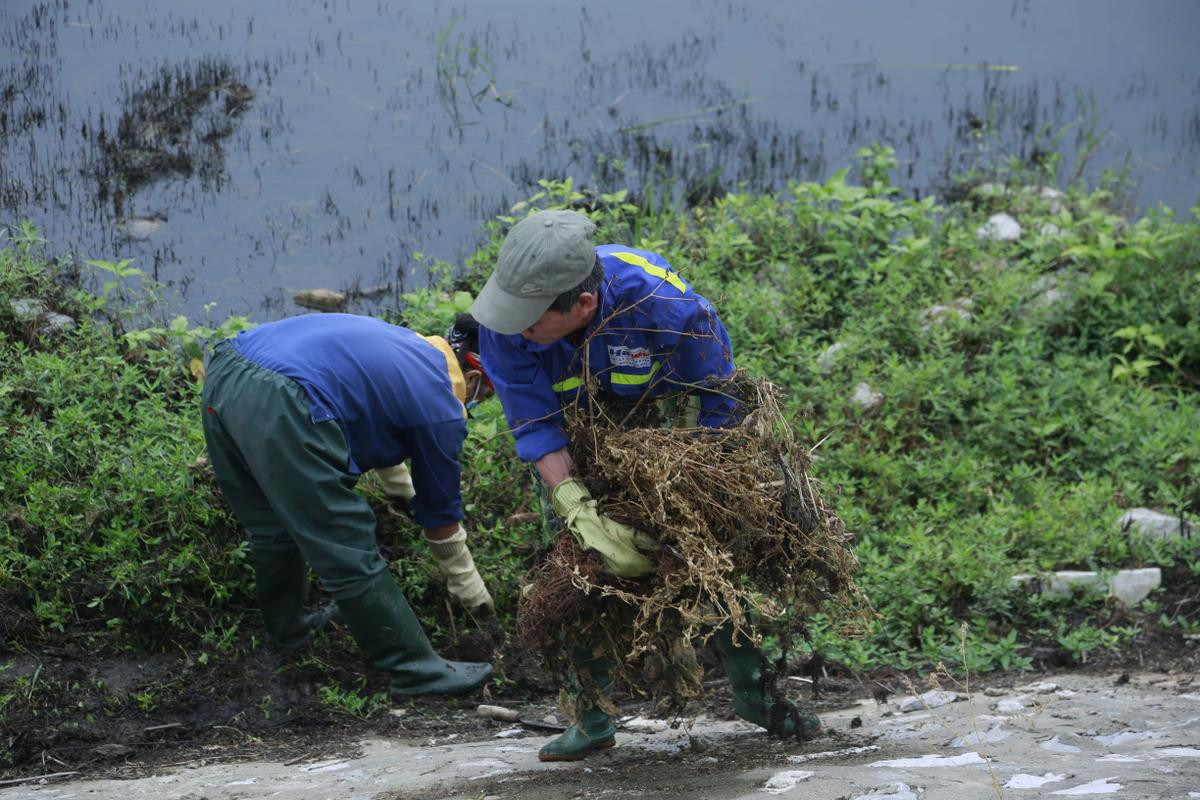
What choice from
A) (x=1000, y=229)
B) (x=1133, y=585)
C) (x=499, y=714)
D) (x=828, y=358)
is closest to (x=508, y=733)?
(x=499, y=714)

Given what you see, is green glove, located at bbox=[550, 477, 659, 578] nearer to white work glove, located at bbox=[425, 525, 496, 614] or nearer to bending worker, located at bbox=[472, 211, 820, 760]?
bending worker, located at bbox=[472, 211, 820, 760]

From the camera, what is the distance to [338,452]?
13.2ft

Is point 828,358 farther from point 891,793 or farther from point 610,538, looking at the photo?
point 891,793

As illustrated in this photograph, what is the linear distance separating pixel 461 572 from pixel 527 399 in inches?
55.3

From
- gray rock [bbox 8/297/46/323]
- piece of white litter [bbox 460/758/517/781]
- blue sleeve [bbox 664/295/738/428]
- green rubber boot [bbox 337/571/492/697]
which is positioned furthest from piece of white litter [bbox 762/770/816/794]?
gray rock [bbox 8/297/46/323]

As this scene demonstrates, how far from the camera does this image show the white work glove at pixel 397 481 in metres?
4.86

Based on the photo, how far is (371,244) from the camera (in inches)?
272

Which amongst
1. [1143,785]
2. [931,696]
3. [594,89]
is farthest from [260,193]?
[1143,785]

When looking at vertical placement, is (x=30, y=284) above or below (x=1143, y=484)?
above

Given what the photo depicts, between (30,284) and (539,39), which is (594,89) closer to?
(539,39)

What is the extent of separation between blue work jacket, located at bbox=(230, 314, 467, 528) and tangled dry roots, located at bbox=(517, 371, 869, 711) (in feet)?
2.80

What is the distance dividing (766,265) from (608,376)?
3466 millimetres

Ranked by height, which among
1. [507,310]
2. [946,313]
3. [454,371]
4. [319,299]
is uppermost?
[507,310]

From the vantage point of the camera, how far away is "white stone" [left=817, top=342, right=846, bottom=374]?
607 cm
